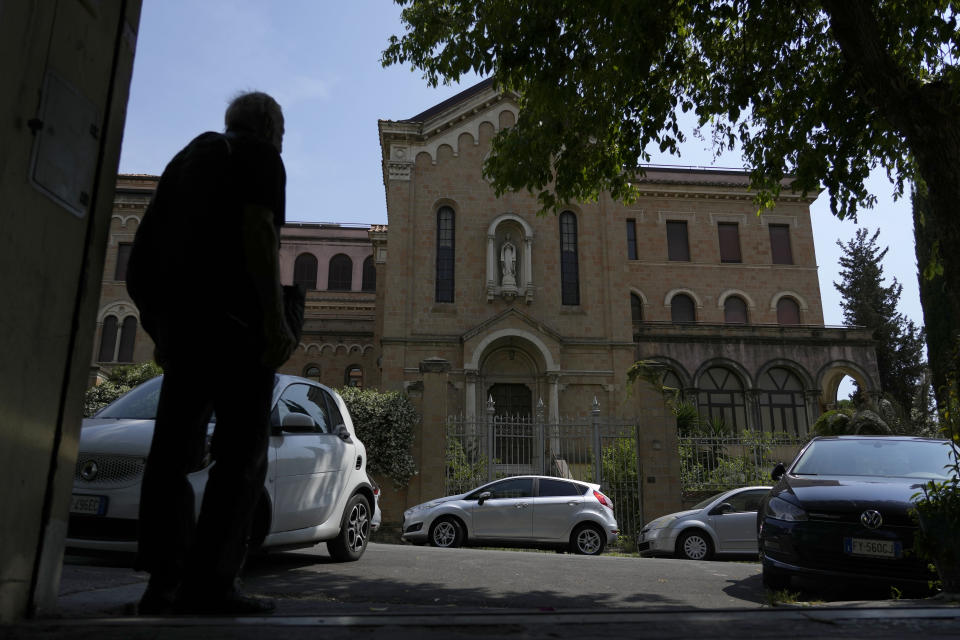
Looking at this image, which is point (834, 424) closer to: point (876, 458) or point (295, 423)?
point (876, 458)

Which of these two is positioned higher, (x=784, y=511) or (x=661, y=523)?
(x=784, y=511)

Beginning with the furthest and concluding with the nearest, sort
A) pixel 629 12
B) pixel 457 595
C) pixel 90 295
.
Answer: pixel 629 12, pixel 457 595, pixel 90 295

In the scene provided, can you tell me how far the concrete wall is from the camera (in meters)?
2.12

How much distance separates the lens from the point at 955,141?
5.49m

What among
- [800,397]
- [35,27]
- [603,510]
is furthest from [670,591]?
[800,397]

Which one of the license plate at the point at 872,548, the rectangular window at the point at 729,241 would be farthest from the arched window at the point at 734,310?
the license plate at the point at 872,548

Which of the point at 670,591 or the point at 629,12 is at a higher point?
the point at 629,12

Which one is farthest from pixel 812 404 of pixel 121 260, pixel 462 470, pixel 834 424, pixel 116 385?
pixel 121 260

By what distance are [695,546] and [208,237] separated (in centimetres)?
1181

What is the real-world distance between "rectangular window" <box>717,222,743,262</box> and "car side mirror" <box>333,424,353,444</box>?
3107 cm

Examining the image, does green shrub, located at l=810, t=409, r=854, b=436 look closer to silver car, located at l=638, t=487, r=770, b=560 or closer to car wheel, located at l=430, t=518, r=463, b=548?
silver car, located at l=638, t=487, r=770, b=560

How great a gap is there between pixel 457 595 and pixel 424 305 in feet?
67.7

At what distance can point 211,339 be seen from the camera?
2787 millimetres

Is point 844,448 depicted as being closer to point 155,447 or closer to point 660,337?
point 155,447
